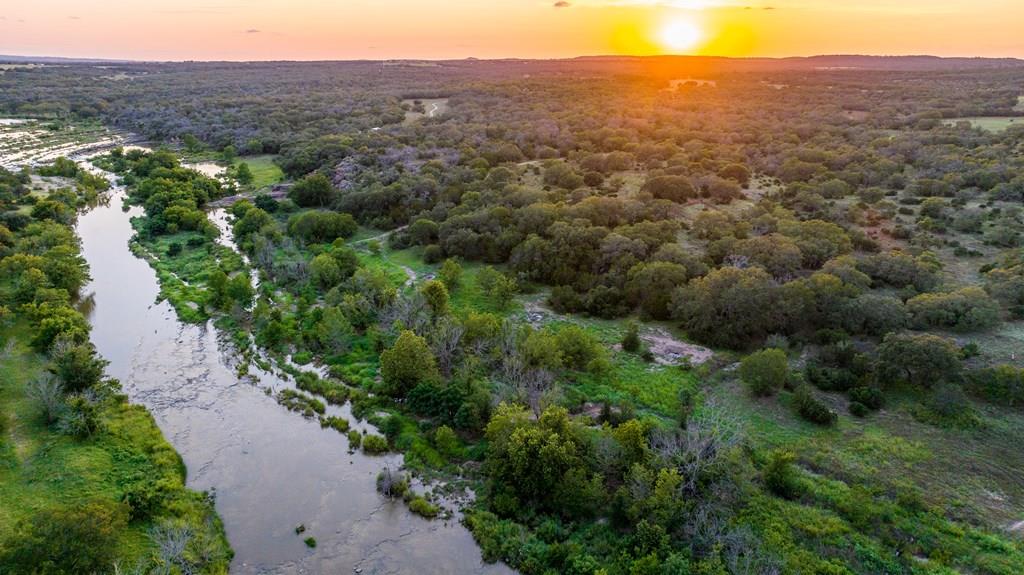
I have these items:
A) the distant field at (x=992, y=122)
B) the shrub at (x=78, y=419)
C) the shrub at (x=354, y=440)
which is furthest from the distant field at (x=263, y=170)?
the distant field at (x=992, y=122)

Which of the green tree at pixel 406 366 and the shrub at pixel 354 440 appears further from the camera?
the green tree at pixel 406 366

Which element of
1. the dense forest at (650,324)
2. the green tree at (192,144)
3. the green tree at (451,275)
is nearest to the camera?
the dense forest at (650,324)

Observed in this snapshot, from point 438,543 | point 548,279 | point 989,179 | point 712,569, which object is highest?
point 989,179

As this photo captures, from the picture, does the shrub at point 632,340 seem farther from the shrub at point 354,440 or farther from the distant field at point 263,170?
the distant field at point 263,170

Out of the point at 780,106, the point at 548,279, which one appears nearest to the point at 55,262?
the point at 548,279

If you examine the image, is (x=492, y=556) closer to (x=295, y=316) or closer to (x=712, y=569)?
(x=712, y=569)

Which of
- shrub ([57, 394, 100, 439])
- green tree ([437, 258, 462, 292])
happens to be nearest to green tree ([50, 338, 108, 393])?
shrub ([57, 394, 100, 439])

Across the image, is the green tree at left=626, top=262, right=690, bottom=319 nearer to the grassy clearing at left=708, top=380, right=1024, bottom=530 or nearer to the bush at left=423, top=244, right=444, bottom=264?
the grassy clearing at left=708, top=380, right=1024, bottom=530
